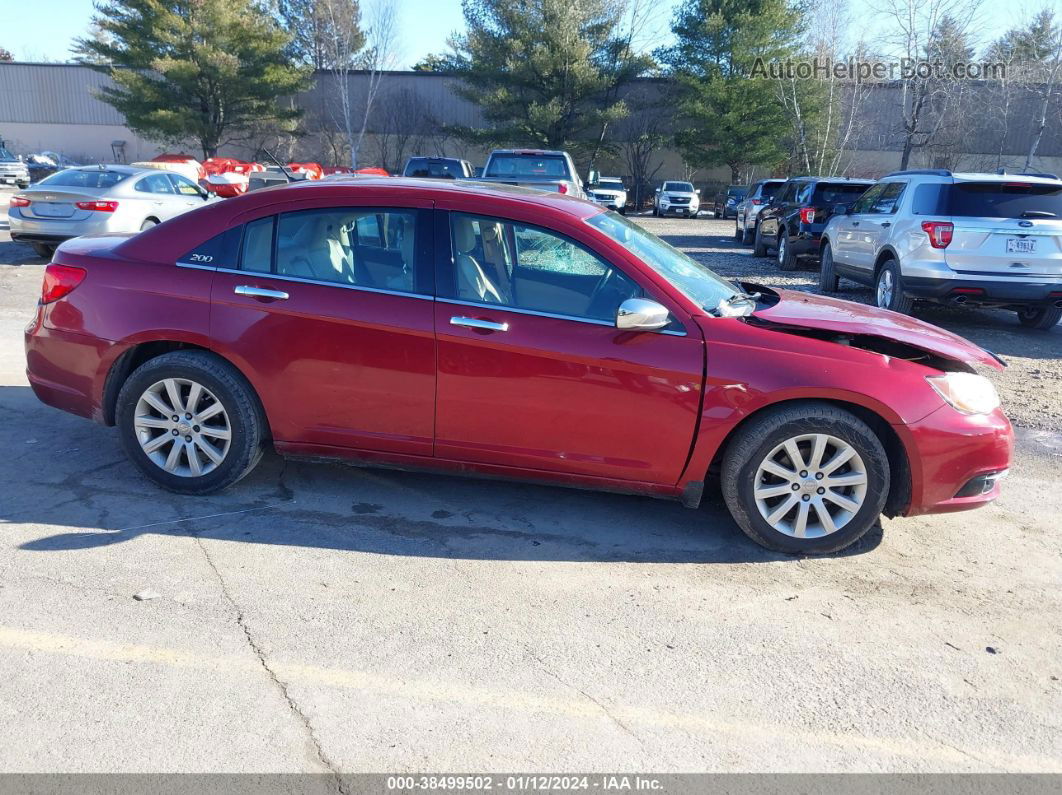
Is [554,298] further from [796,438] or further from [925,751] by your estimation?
[925,751]

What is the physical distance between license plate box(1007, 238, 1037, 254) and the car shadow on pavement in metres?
6.09

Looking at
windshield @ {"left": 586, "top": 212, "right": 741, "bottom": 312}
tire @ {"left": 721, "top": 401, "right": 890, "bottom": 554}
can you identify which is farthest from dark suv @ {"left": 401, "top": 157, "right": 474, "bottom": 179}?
tire @ {"left": 721, "top": 401, "right": 890, "bottom": 554}

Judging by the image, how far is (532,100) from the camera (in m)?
42.0

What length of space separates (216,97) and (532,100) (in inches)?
642

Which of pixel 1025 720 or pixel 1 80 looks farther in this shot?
pixel 1 80

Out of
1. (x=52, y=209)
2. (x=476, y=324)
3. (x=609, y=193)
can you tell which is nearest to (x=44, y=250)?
(x=52, y=209)

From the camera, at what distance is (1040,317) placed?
405 inches

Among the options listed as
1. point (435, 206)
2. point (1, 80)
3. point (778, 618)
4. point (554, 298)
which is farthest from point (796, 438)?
point (1, 80)

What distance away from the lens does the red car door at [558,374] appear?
4.00 meters

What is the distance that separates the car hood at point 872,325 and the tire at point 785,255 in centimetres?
1096

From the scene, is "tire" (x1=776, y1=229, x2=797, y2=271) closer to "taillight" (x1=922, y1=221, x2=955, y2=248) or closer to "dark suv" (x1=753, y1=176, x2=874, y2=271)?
"dark suv" (x1=753, y1=176, x2=874, y2=271)

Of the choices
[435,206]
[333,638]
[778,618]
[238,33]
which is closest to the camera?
[333,638]

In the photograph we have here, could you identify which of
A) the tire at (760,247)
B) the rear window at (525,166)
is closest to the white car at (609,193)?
the tire at (760,247)

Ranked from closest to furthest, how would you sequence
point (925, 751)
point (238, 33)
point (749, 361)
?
point (925, 751) < point (749, 361) < point (238, 33)
